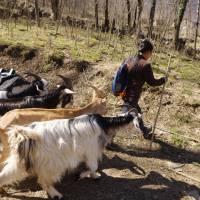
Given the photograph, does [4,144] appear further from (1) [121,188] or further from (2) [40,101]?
(1) [121,188]

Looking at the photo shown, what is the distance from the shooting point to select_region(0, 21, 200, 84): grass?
9.83 m

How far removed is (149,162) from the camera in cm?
613

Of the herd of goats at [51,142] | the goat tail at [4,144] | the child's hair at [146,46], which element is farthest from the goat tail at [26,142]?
the child's hair at [146,46]

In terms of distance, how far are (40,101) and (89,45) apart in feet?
17.4

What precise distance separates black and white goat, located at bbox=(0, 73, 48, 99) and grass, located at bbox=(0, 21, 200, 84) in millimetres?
2991

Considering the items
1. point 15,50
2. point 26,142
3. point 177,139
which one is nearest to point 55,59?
point 15,50

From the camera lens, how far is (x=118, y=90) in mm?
6172

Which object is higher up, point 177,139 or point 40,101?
point 40,101

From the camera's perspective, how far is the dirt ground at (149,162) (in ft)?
17.0

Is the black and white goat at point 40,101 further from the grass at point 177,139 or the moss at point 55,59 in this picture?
the moss at point 55,59

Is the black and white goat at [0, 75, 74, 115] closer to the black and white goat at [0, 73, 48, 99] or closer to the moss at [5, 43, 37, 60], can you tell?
the black and white goat at [0, 73, 48, 99]

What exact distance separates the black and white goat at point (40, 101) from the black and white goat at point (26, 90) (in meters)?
0.29

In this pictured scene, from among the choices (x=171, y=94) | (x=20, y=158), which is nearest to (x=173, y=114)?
(x=171, y=94)

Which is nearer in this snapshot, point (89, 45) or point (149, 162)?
point (149, 162)
